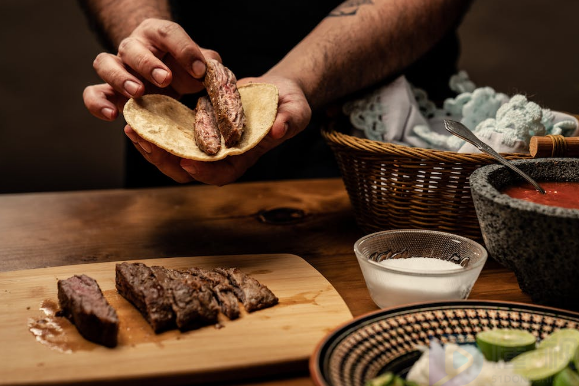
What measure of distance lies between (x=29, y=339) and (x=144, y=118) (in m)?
0.63

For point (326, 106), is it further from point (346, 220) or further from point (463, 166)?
point (463, 166)

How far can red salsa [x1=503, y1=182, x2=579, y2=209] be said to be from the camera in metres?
1.23

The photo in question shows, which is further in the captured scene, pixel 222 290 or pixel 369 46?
pixel 369 46

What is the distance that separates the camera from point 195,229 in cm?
187

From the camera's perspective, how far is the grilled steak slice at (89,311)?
1.11 meters

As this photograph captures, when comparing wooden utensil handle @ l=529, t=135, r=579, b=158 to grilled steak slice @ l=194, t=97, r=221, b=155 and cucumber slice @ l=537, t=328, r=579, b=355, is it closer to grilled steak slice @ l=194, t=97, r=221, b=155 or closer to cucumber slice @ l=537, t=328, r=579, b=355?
cucumber slice @ l=537, t=328, r=579, b=355

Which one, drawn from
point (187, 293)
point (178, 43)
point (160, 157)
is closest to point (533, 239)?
point (187, 293)

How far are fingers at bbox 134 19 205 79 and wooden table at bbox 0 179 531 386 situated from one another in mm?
→ 490

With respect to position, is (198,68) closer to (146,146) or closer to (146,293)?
(146,146)

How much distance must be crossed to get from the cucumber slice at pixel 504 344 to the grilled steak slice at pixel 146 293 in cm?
59

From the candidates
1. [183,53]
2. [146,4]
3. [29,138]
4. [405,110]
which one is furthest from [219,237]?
[29,138]

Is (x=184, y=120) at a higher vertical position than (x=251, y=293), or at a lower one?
higher

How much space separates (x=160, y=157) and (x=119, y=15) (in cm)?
93

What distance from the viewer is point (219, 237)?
179 cm
